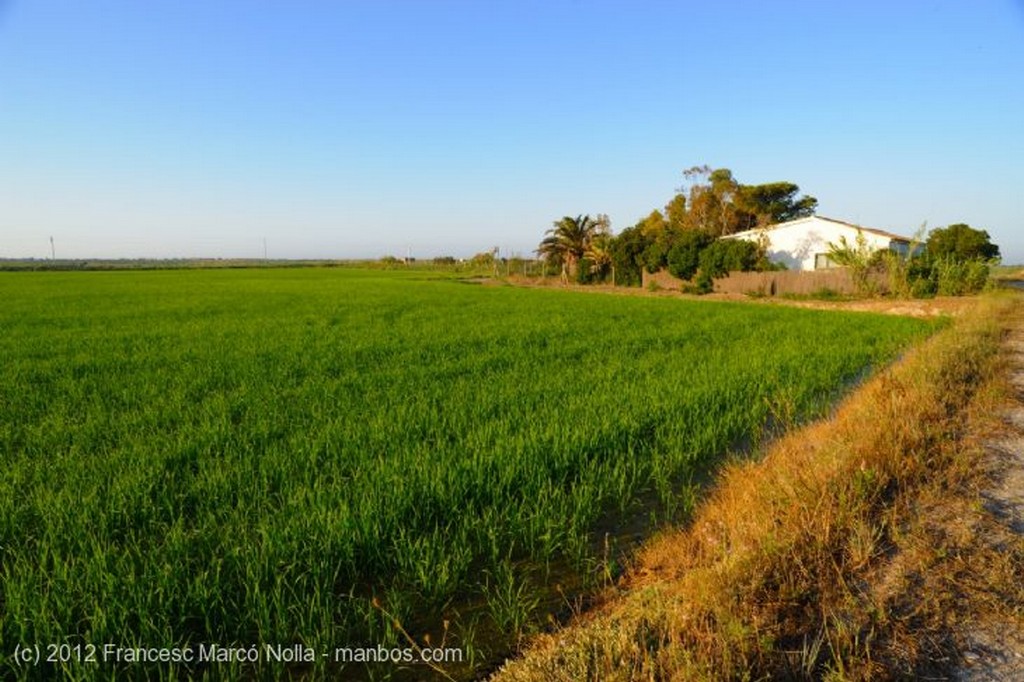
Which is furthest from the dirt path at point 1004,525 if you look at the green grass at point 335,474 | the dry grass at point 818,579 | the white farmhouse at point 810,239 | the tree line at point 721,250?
the white farmhouse at point 810,239

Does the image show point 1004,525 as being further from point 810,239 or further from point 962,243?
point 962,243

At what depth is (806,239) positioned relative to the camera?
28.3m

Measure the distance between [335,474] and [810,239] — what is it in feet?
102

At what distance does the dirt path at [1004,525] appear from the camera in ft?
6.05

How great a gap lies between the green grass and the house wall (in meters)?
20.9

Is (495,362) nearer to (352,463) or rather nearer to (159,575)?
(352,463)

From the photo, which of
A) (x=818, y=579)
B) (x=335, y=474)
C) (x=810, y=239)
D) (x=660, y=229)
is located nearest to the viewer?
(x=818, y=579)

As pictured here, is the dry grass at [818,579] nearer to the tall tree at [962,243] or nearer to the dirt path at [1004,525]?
the dirt path at [1004,525]

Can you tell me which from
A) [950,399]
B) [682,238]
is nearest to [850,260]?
[682,238]

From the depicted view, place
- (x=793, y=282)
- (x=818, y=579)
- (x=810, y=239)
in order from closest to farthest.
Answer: (x=818, y=579) < (x=793, y=282) < (x=810, y=239)

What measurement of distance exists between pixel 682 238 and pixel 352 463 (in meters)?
28.9

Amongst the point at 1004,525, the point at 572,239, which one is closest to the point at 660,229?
the point at 572,239

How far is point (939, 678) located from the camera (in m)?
1.80

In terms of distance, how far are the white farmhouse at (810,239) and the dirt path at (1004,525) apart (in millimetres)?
24209
